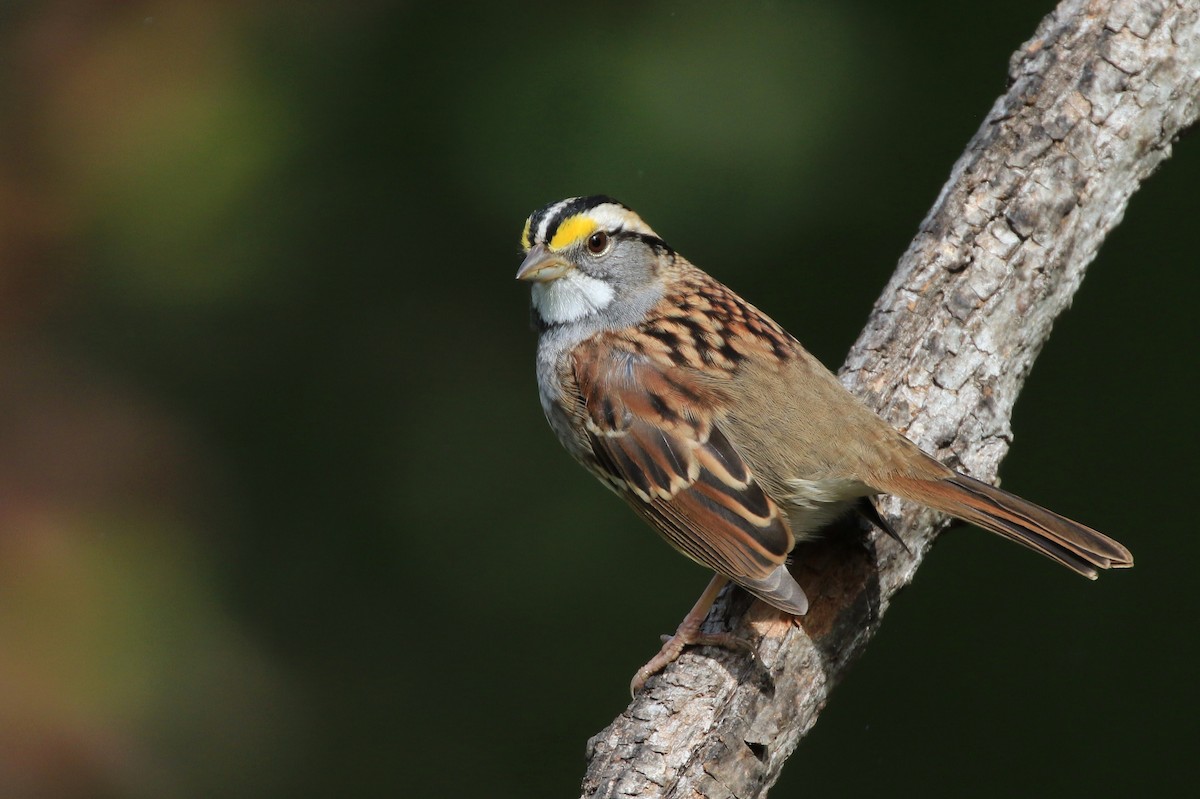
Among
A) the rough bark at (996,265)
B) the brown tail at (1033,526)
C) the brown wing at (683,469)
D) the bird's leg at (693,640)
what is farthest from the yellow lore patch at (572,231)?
the brown tail at (1033,526)

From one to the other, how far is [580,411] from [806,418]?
1.66 feet

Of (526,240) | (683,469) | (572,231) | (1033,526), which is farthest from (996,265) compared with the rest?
(526,240)

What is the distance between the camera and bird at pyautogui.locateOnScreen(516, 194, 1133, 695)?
2.43 m

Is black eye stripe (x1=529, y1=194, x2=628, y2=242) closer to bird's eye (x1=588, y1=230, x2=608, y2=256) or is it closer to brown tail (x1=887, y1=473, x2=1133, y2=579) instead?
bird's eye (x1=588, y1=230, x2=608, y2=256)

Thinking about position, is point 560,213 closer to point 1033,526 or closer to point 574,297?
point 574,297

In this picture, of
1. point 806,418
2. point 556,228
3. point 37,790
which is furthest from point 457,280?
point 37,790

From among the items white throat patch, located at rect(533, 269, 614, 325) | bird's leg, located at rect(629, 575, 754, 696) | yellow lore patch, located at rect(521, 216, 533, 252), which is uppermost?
yellow lore patch, located at rect(521, 216, 533, 252)

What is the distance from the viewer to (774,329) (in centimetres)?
289

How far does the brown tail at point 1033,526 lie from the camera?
2365 mm

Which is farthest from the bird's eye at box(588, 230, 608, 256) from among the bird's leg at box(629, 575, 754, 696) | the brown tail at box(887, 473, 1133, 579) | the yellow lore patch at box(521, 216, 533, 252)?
the brown tail at box(887, 473, 1133, 579)

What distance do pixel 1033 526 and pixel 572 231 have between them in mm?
1169

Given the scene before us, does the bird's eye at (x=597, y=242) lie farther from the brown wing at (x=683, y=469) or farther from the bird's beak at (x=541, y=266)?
the brown wing at (x=683, y=469)

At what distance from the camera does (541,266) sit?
290 centimetres

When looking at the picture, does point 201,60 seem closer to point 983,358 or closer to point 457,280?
point 457,280
